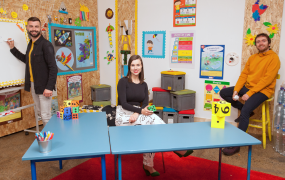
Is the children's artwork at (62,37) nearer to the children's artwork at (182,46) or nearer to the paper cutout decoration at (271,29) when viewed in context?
the children's artwork at (182,46)

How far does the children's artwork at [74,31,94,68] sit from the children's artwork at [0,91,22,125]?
1.28 m

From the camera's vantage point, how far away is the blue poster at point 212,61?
12.2 ft

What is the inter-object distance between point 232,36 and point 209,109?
1.24 metres

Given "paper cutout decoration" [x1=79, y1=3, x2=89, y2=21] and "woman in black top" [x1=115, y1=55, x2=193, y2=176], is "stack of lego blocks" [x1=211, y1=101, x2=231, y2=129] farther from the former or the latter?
"paper cutout decoration" [x1=79, y1=3, x2=89, y2=21]

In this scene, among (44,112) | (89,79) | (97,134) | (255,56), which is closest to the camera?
(97,134)

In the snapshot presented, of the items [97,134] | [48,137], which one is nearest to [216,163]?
[97,134]

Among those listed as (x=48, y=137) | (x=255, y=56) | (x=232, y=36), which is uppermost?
(x=232, y=36)

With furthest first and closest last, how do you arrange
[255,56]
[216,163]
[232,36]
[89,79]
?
1. [89,79]
2. [232,36]
3. [255,56]
4. [216,163]

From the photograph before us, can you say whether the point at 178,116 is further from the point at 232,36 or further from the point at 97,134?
the point at 97,134

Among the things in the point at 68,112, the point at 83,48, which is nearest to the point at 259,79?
the point at 68,112

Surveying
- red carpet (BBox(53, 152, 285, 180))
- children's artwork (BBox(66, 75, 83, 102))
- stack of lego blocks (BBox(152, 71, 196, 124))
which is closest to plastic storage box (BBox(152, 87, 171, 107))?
stack of lego blocks (BBox(152, 71, 196, 124))

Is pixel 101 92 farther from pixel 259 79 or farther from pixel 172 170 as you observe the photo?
pixel 259 79

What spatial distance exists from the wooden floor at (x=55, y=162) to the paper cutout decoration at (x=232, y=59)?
128cm

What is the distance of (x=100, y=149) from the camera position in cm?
151
